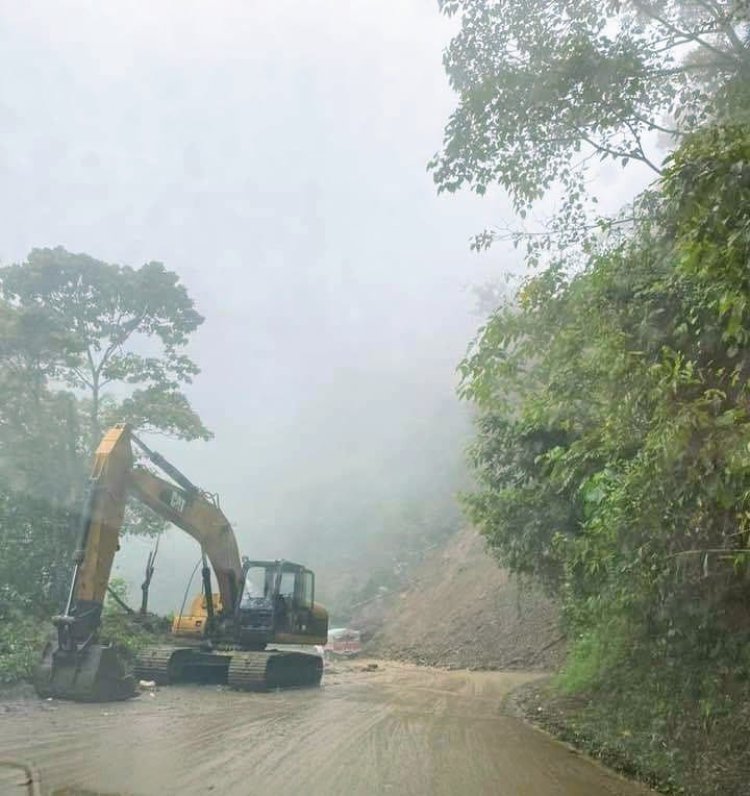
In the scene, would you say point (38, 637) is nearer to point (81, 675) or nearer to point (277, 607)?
point (81, 675)

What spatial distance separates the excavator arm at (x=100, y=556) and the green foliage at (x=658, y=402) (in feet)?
21.7

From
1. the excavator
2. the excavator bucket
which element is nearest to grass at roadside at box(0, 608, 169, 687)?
the excavator

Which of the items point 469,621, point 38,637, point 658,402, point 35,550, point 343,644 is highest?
point 469,621

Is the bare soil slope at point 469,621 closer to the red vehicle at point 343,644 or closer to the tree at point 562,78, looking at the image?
the red vehicle at point 343,644

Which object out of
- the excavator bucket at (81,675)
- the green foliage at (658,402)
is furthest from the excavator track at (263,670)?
the green foliage at (658,402)

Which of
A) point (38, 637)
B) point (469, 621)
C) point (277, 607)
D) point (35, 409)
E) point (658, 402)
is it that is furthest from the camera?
point (469, 621)

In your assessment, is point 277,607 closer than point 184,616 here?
Yes

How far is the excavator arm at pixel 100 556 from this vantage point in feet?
44.5

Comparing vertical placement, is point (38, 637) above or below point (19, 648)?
above

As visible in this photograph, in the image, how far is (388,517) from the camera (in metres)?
54.2

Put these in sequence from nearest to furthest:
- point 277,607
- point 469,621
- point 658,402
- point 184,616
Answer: point 658,402 → point 277,607 → point 184,616 → point 469,621

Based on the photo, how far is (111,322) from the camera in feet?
83.4

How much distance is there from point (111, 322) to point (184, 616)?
393 inches

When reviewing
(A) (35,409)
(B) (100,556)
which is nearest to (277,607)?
(B) (100,556)
